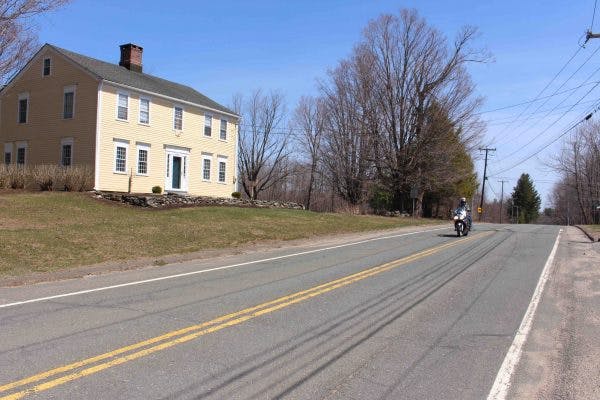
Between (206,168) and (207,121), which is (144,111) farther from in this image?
(206,168)

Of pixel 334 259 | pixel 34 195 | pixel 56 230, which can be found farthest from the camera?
pixel 34 195

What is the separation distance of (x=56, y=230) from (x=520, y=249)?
1509 cm

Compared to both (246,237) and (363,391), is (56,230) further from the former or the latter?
(363,391)

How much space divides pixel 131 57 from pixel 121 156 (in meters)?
9.22

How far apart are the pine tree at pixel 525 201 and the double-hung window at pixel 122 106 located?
354ft

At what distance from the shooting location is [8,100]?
3562 centimetres

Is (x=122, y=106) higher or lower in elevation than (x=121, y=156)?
higher

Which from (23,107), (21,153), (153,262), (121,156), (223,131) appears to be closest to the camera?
(153,262)

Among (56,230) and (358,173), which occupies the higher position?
(358,173)

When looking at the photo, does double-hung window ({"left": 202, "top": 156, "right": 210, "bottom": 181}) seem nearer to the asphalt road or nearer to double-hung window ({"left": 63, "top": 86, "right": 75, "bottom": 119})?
double-hung window ({"left": 63, "top": 86, "right": 75, "bottom": 119})

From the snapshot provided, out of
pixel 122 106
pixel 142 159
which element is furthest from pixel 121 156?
pixel 122 106

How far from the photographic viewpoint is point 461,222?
2370 cm

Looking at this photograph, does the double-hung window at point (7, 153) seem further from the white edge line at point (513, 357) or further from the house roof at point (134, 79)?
the white edge line at point (513, 357)

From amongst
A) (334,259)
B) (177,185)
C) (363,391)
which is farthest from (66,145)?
(363,391)
